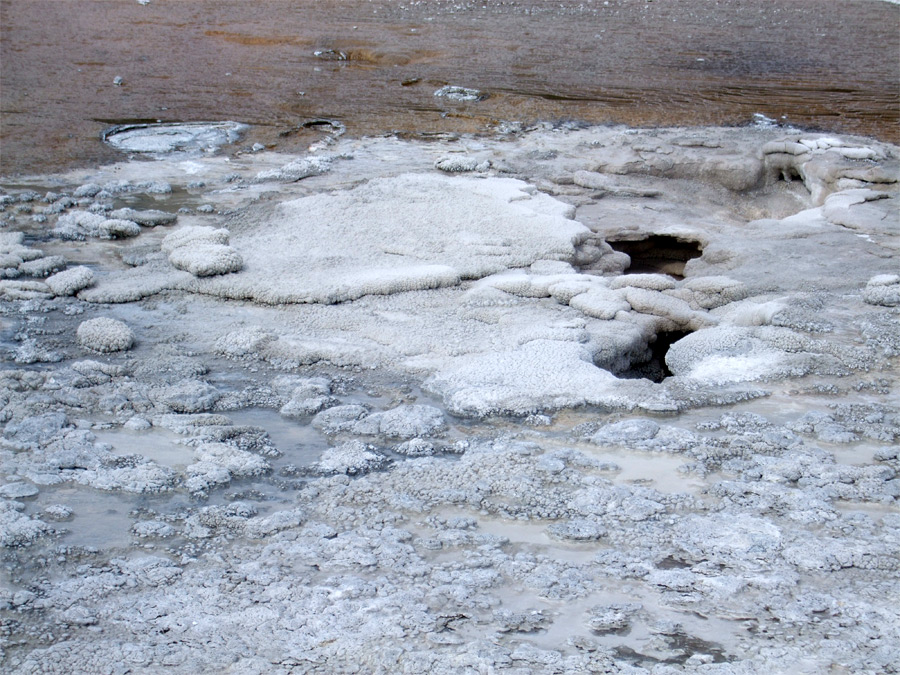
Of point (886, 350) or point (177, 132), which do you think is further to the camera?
point (177, 132)

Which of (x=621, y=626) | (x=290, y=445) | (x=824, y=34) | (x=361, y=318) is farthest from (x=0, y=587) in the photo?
(x=824, y=34)

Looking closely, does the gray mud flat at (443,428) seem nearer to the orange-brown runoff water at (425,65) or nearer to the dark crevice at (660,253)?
the dark crevice at (660,253)

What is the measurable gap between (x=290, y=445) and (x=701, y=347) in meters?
1.89

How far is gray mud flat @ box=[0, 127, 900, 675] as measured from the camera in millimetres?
2262

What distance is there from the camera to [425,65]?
9.66 metres

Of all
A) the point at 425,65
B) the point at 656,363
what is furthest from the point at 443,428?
the point at 425,65

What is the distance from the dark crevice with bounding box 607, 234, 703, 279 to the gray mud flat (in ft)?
0.07

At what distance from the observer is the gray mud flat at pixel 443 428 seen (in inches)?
89.0

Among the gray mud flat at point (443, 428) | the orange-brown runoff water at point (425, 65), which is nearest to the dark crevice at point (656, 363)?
the gray mud flat at point (443, 428)

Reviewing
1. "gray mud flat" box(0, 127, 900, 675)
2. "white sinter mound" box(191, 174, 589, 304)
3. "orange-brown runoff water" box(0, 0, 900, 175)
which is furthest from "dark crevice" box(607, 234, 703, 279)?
"orange-brown runoff water" box(0, 0, 900, 175)

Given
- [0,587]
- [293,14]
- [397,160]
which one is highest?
[293,14]

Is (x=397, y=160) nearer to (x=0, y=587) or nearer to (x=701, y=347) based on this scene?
(x=701, y=347)

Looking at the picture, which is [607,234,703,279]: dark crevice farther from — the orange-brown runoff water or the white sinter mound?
the orange-brown runoff water

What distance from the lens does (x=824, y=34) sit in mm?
11359
